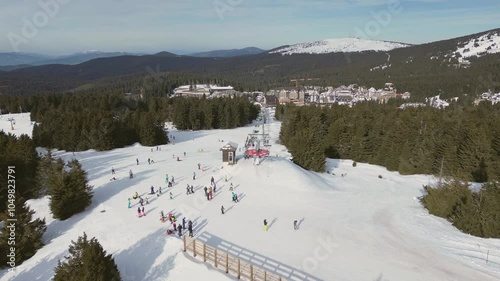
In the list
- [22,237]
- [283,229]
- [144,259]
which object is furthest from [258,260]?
[22,237]

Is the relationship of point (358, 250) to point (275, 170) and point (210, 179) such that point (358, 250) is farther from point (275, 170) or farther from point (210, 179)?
point (210, 179)

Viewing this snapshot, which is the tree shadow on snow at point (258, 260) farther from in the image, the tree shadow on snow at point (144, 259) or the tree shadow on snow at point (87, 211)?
the tree shadow on snow at point (87, 211)

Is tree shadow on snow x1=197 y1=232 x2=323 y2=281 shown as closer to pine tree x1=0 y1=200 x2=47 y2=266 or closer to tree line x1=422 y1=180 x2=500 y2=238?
pine tree x1=0 y1=200 x2=47 y2=266

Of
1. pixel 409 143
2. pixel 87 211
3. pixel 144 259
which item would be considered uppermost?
pixel 409 143

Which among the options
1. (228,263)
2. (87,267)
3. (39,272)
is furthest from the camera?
(39,272)

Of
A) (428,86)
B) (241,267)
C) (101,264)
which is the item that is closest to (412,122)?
(241,267)

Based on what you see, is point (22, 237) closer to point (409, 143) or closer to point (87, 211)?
point (87, 211)
